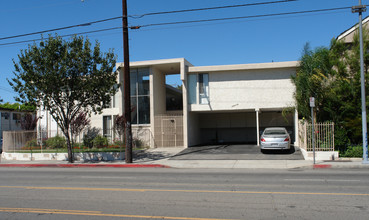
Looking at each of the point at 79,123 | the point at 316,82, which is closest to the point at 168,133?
the point at 79,123

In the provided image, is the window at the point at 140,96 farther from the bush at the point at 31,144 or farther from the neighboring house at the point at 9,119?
the neighboring house at the point at 9,119

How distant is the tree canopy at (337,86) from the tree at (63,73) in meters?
11.4

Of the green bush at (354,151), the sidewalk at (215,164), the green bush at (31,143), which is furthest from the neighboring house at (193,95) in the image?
the green bush at (354,151)

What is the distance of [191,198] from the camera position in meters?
8.20

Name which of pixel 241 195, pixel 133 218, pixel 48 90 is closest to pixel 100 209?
pixel 133 218

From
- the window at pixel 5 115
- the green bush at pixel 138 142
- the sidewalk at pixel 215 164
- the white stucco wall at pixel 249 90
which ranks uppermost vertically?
the white stucco wall at pixel 249 90

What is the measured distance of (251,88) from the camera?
24062 mm

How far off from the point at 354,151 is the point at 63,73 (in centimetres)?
1623

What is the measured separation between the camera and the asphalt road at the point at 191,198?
6.66 meters

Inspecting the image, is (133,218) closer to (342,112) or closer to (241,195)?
(241,195)

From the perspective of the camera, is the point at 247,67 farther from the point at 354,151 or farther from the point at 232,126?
the point at 354,151

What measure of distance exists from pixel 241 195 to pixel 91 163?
41.7 ft

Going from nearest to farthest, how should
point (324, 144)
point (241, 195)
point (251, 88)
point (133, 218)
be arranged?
point (133, 218)
point (241, 195)
point (324, 144)
point (251, 88)

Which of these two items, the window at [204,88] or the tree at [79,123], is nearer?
the tree at [79,123]
